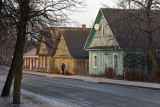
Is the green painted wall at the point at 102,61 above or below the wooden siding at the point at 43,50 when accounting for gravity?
below

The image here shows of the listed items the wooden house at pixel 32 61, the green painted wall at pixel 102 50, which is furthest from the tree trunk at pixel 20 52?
the wooden house at pixel 32 61

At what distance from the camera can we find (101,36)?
3509cm

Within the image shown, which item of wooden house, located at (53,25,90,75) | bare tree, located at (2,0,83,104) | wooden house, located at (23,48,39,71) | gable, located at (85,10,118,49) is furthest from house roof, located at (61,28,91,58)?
bare tree, located at (2,0,83,104)

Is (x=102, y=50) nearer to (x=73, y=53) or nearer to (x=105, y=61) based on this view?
(x=105, y=61)

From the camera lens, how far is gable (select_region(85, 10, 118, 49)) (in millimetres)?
33103

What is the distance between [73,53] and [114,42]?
10.4m

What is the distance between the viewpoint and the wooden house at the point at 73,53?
4056 centimetres

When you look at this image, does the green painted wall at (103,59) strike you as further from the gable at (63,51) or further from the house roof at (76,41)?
the gable at (63,51)

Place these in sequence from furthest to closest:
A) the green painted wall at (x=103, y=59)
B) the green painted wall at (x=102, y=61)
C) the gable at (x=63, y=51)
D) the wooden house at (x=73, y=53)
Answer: the gable at (x=63, y=51) → the wooden house at (x=73, y=53) → the green painted wall at (x=102, y=61) → the green painted wall at (x=103, y=59)

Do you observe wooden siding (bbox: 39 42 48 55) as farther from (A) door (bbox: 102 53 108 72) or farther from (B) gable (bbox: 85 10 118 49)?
(A) door (bbox: 102 53 108 72)

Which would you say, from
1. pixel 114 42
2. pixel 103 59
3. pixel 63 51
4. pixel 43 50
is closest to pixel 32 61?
pixel 43 50

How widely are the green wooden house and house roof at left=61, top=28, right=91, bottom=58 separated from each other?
3.94 m

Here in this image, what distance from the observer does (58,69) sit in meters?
46.0

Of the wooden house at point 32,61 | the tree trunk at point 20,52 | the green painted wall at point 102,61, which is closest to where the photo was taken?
the tree trunk at point 20,52
